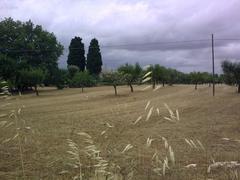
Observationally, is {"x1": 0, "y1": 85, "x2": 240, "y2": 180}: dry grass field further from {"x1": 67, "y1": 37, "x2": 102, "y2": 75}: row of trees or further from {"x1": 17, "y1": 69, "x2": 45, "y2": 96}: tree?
{"x1": 67, "y1": 37, "x2": 102, "y2": 75}: row of trees

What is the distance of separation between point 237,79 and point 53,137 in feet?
183

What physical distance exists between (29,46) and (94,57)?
25.2m

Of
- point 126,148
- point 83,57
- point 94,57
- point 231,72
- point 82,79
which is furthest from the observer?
point 83,57

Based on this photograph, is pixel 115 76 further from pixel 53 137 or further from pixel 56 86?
pixel 53 137

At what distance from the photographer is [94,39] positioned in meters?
121

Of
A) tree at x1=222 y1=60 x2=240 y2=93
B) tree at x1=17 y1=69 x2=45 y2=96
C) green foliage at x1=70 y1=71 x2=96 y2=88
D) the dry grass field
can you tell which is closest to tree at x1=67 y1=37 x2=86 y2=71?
green foliage at x1=70 y1=71 x2=96 y2=88

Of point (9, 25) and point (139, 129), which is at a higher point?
point (9, 25)

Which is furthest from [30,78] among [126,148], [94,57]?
[126,148]

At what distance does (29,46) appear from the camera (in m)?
100

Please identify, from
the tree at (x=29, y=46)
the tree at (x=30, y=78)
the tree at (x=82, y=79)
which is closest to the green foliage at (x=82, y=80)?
the tree at (x=82, y=79)

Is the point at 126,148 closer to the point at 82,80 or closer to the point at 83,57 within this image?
the point at 82,80

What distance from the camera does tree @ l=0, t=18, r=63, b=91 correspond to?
99250 mm

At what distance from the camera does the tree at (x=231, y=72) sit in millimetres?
72875

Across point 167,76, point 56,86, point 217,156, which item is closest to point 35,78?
point 56,86
